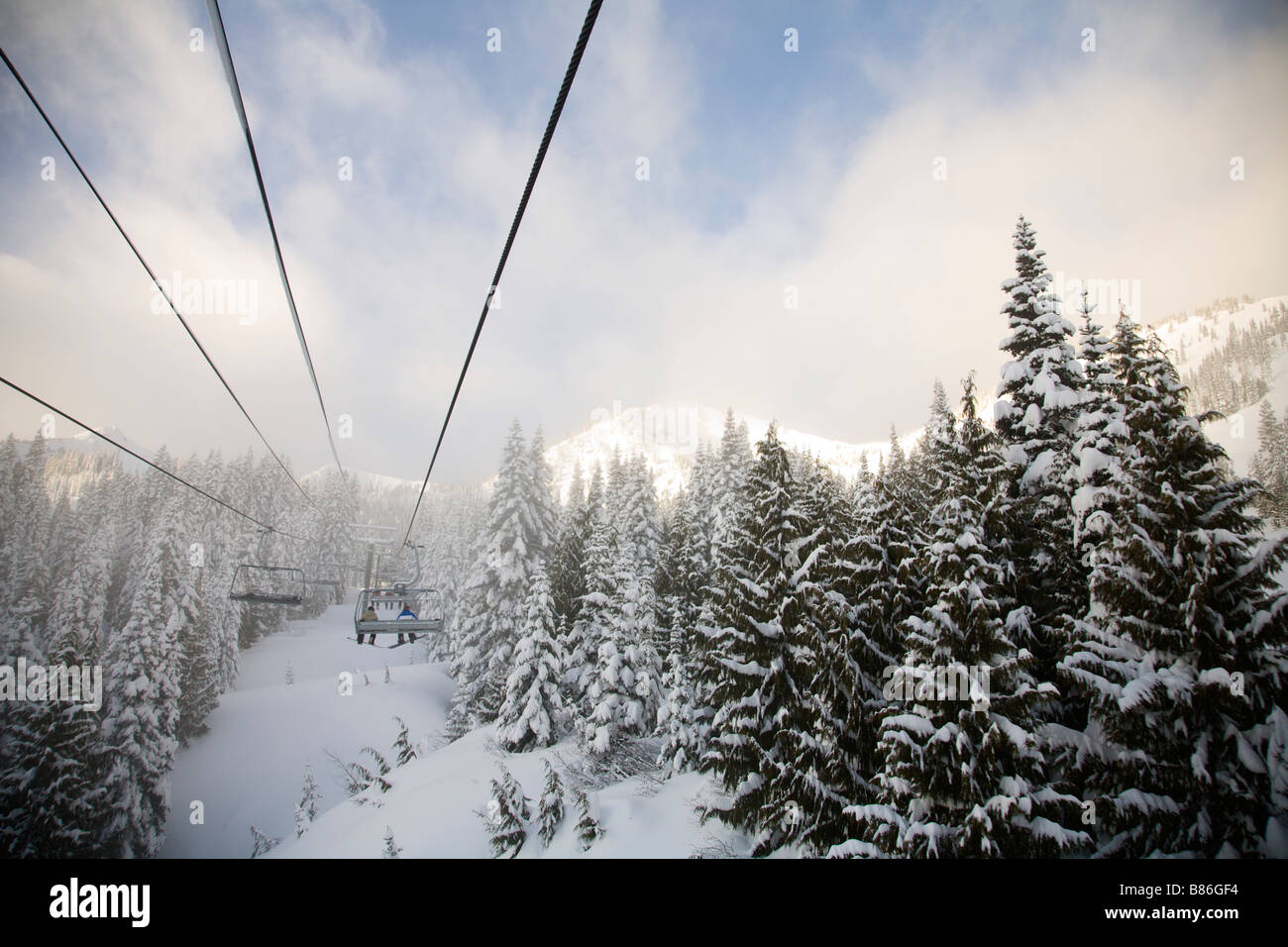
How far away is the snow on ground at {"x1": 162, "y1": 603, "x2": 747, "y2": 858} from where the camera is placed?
18547mm

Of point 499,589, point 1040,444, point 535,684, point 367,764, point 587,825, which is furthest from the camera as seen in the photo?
point 367,764

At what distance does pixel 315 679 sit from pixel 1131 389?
6566cm

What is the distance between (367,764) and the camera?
40094 mm

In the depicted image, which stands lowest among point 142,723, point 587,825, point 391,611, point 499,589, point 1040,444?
point 142,723

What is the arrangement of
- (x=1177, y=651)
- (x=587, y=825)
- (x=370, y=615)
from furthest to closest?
(x=370, y=615)
(x=587, y=825)
(x=1177, y=651)

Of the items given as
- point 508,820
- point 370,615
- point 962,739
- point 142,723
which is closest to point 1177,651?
point 962,739

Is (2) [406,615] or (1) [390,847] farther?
(2) [406,615]

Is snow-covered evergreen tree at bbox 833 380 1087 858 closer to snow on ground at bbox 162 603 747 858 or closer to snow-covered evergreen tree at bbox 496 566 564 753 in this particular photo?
snow on ground at bbox 162 603 747 858

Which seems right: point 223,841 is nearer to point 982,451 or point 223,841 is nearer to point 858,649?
point 858,649

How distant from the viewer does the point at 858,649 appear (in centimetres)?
1456

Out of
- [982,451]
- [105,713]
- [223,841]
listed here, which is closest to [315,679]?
[223,841]

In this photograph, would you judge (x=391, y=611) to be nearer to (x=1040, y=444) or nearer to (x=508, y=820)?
(x=508, y=820)

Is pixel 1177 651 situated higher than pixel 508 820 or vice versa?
pixel 1177 651

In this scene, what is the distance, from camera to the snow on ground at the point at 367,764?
1855cm
